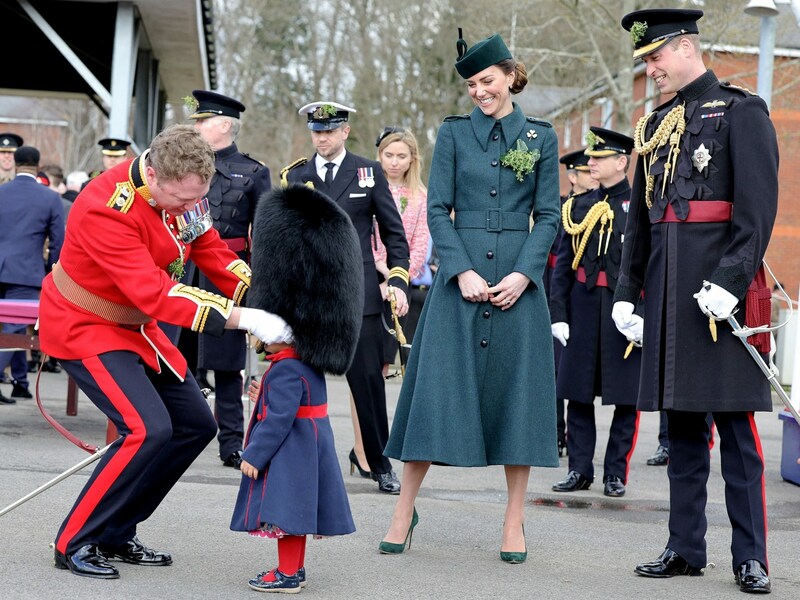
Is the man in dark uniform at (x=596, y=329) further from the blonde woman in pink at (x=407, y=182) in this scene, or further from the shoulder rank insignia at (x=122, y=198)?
the shoulder rank insignia at (x=122, y=198)

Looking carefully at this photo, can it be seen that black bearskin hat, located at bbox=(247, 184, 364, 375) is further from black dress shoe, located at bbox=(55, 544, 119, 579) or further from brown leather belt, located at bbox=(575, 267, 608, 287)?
brown leather belt, located at bbox=(575, 267, 608, 287)

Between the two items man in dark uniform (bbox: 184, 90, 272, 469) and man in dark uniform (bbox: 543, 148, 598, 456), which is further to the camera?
man in dark uniform (bbox: 543, 148, 598, 456)

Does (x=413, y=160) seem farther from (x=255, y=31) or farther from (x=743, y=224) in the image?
(x=255, y=31)

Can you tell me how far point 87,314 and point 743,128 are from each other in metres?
2.71

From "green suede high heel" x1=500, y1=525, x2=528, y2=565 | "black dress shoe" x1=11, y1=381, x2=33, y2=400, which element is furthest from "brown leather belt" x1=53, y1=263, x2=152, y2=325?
"black dress shoe" x1=11, y1=381, x2=33, y2=400

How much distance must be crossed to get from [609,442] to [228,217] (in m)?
2.71

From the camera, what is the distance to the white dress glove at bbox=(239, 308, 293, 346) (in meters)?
4.80

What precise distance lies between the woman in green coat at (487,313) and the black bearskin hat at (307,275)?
709 millimetres

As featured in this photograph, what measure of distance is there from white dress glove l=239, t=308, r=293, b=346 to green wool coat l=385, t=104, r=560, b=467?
0.95 metres

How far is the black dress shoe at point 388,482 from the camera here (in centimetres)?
724

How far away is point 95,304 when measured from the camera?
5.05 metres

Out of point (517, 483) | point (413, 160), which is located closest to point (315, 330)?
point (517, 483)

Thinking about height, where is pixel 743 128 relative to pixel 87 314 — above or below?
above

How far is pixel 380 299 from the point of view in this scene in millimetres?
7520
